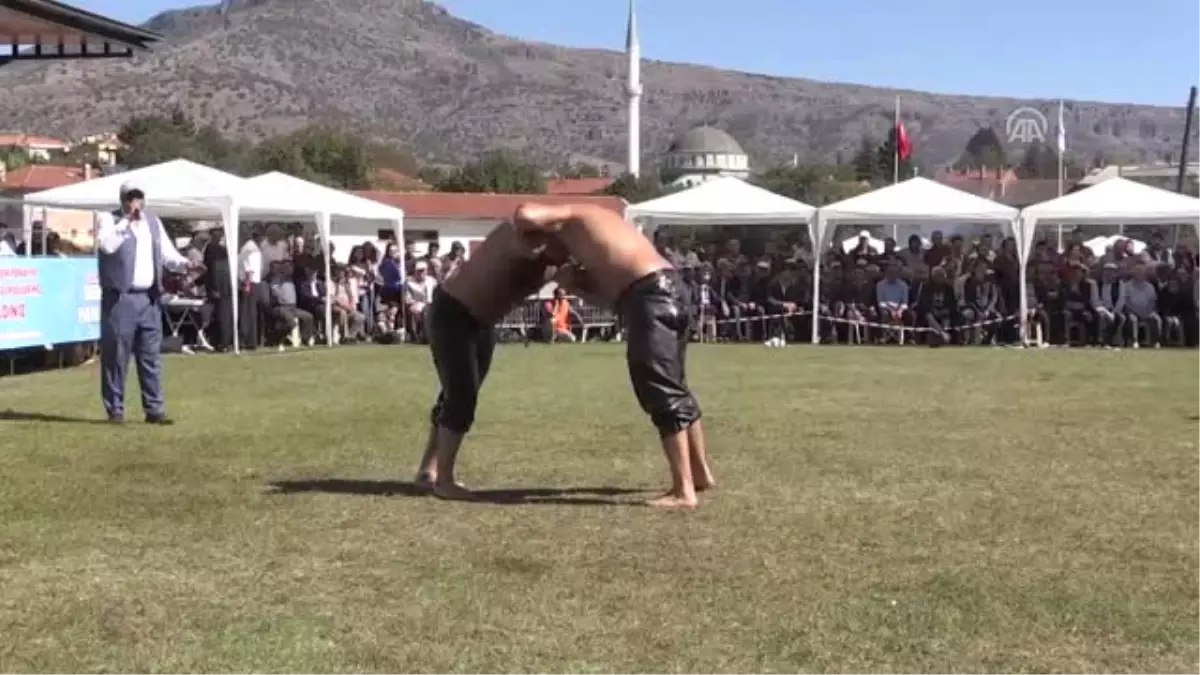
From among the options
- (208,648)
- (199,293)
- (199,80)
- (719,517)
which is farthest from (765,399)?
(199,80)

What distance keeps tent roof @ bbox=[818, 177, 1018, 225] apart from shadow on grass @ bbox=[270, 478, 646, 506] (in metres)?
16.1

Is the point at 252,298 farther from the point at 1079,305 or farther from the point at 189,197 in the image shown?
the point at 1079,305

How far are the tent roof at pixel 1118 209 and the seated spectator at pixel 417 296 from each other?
9.03 metres

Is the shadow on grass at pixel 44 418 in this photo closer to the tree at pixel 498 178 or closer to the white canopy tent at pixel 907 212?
the white canopy tent at pixel 907 212

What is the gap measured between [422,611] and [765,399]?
8.26m

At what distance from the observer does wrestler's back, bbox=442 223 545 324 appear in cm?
791

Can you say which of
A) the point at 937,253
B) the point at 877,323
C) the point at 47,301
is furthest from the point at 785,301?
the point at 47,301

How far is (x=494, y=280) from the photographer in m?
7.96

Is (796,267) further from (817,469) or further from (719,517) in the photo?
(719,517)

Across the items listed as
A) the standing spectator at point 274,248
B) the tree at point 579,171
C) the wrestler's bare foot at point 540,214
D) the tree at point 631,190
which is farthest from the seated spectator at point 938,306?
the tree at point 579,171

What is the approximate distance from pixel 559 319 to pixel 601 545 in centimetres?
1778

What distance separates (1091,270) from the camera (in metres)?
23.6

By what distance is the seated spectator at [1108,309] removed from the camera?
898 inches

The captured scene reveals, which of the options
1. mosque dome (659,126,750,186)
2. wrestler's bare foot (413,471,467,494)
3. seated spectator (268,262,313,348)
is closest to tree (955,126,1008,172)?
mosque dome (659,126,750,186)
